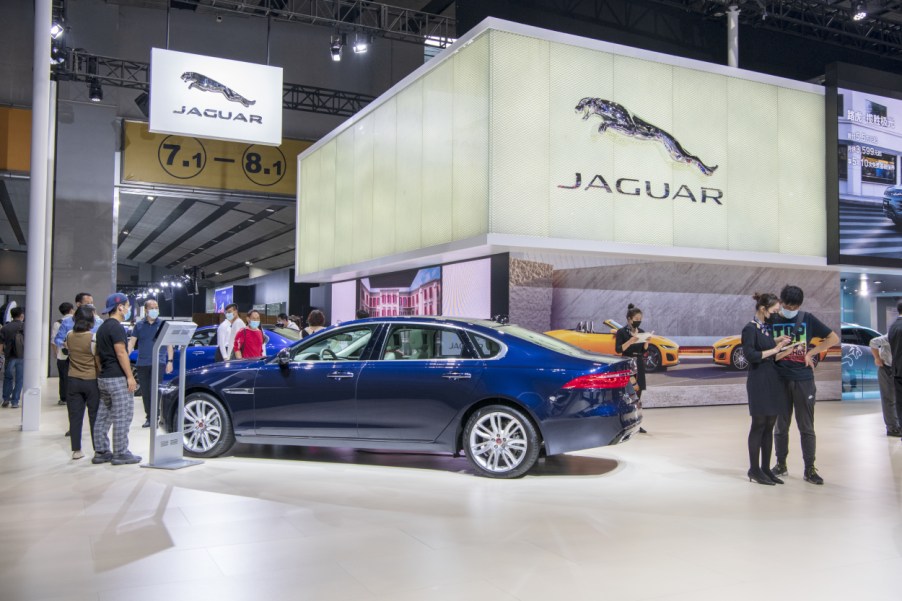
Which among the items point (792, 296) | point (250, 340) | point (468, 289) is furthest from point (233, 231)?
point (792, 296)

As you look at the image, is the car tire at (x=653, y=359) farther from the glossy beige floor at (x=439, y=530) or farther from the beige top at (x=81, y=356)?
the beige top at (x=81, y=356)

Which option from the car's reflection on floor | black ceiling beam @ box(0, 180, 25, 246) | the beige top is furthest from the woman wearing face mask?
black ceiling beam @ box(0, 180, 25, 246)

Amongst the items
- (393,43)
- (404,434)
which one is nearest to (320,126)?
(393,43)

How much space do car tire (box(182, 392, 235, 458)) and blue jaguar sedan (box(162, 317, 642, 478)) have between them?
0.01m

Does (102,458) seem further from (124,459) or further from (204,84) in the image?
(204,84)

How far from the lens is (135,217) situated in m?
29.2

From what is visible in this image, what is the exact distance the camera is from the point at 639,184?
38.4 ft

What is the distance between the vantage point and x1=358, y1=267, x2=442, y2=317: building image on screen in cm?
1302

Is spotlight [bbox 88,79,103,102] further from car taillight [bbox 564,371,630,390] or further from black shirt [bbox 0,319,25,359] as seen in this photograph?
car taillight [bbox 564,371,630,390]

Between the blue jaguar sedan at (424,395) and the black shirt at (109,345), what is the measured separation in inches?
23.3

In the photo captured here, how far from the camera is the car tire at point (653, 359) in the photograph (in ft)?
40.2

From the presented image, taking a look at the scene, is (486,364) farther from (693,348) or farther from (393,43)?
(393,43)

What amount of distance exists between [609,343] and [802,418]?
17.8ft

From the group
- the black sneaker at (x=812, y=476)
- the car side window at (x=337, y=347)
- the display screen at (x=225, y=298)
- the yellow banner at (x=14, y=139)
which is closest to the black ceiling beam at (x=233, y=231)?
the display screen at (x=225, y=298)
